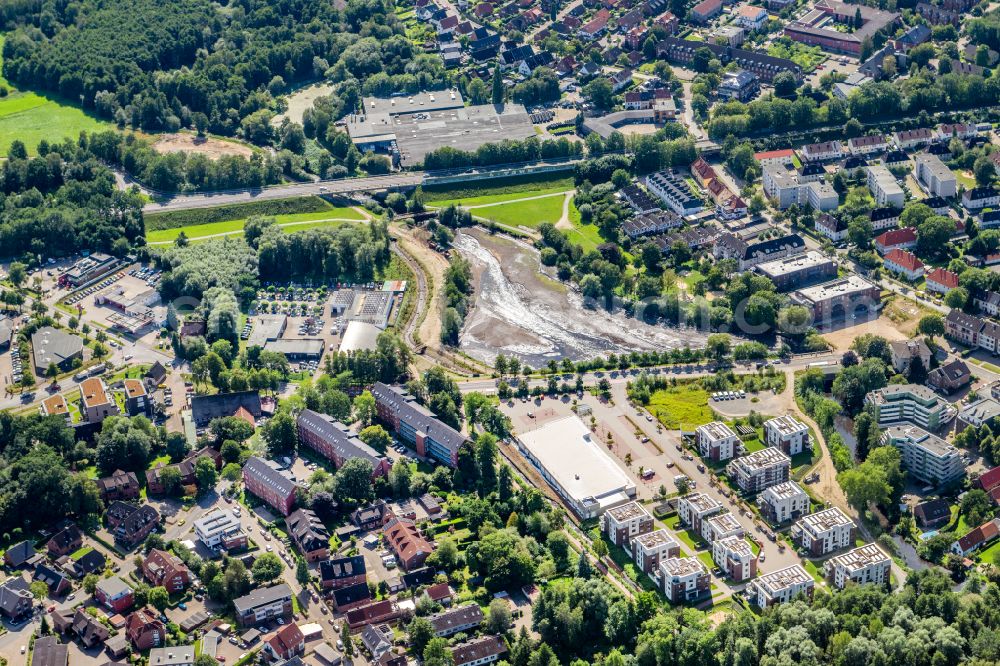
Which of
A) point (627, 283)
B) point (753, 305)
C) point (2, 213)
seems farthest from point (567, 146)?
point (2, 213)

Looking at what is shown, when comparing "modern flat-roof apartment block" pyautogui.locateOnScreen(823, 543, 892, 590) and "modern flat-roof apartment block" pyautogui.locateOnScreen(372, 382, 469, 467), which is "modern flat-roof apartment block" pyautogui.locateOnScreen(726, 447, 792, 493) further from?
"modern flat-roof apartment block" pyautogui.locateOnScreen(372, 382, 469, 467)

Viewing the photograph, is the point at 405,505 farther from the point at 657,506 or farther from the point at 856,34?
the point at 856,34

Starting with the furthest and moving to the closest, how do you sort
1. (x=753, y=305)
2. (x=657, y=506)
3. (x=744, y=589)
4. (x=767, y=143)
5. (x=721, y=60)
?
(x=721, y=60) → (x=767, y=143) → (x=753, y=305) → (x=657, y=506) → (x=744, y=589)

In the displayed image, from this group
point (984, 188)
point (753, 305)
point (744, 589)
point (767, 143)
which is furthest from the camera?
point (767, 143)

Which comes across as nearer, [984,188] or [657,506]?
[657,506]

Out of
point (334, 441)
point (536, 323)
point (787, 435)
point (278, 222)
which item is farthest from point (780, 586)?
point (278, 222)

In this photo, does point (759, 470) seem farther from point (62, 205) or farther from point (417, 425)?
point (62, 205)

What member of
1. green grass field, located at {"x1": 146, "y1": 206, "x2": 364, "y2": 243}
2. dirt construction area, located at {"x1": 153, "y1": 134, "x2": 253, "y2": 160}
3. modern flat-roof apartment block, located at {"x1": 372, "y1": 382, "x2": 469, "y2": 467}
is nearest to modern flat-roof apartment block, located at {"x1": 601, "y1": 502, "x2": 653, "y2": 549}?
modern flat-roof apartment block, located at {"x1": 372, "y1": 382, "x2": 469, "y2": 467}
